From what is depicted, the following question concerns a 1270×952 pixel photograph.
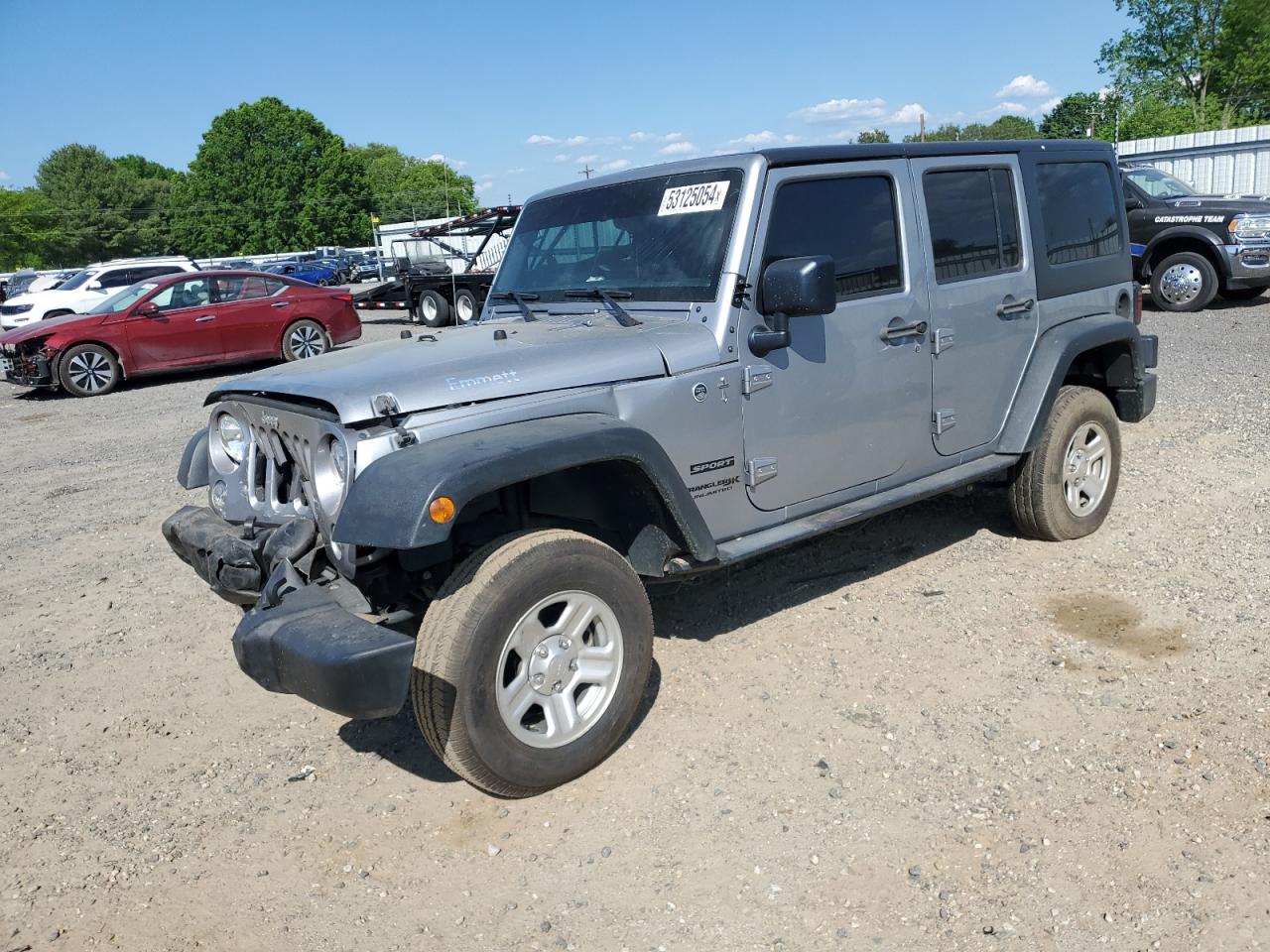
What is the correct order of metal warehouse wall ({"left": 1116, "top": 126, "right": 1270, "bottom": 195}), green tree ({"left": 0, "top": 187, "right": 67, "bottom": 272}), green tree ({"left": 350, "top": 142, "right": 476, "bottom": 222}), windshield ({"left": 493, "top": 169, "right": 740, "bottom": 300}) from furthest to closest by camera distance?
green tree ({"left": 350, "top": 142, "right": 476, "bottom": 222}) → green tree ({"left": 0, "top": 187, "right": 67, "bottom": 272}) → metal warehouse wall ({"left": 1116, "top": 126, "right": 1270, "bottom": 195}) → windshield ({"left": 493, "top": 169, "right": 740, "bottom": 300})

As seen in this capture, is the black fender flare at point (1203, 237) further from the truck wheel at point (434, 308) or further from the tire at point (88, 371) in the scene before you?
the tire at point (88, 371)

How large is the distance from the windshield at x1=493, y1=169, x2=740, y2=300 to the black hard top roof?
32 centimetres

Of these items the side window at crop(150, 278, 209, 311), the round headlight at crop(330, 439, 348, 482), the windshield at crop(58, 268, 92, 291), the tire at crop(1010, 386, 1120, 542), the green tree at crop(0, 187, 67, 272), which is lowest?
the tire at crop(1010, 386, 1120, 542)

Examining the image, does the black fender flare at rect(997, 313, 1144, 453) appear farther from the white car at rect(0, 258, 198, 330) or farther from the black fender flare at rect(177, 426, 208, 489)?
the white car at rect(0, 258, 198, 330)

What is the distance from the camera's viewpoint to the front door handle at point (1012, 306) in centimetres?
480

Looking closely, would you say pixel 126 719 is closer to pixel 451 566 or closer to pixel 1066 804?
pixel 451 566

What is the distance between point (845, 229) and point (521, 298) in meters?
1.46

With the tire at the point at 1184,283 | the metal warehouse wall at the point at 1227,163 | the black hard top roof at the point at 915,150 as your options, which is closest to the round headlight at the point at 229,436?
the black hard top roof at the point at 915,150

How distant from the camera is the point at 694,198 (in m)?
3.97

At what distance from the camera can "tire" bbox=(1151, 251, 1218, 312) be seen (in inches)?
529

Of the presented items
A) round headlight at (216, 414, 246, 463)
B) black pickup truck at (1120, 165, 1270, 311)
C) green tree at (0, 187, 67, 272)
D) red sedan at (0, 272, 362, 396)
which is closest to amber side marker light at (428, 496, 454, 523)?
round headlight at (216, 414, 246, 463)

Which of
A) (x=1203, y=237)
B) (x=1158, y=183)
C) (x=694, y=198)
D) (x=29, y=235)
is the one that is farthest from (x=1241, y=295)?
(x=29, y=235)

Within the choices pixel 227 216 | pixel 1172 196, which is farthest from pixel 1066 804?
pixel 227 216

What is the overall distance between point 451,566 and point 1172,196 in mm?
14119
